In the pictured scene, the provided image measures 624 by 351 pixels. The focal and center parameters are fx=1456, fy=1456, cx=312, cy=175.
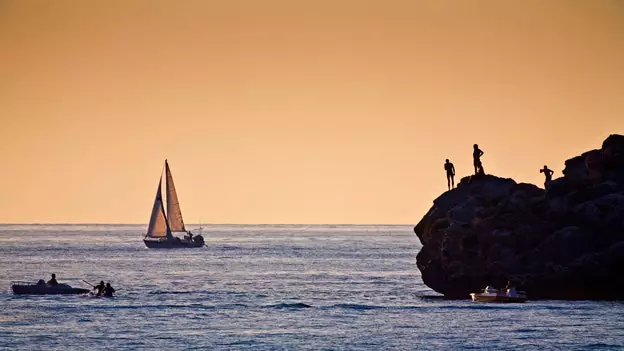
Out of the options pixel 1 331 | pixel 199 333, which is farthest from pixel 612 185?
pixel 1 331

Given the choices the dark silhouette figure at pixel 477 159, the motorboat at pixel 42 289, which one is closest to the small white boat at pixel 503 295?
the dark silhouette figure at pixel 477 159

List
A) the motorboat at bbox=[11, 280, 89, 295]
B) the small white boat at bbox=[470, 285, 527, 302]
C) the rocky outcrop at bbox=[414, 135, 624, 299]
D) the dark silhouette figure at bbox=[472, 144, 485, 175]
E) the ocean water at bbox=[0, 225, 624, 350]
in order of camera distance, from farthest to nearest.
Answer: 1. the motorboat at bbox=[11, 280, 89, 295]
2. the dark silhouette figure at bbox=[472, 144, 485, 175]
3. the rocky outcrop at bbox=[414, 135, 624, 299]
4. the small white boat at bbox=[470, 285, 527, 302]
5. the ocean water at bbox=[0, 225, 624, 350]

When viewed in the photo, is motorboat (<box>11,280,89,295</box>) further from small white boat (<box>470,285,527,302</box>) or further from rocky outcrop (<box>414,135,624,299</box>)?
small white boat (<box>470,285,527,302</box>)

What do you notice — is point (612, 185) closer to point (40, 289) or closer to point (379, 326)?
point (379, 326)

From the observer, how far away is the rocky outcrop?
106000 mm

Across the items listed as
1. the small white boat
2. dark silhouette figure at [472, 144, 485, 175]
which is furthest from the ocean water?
dark silhouette figure at [472, 144, 485, 175]

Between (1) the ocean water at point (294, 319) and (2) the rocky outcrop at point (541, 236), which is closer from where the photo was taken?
(1) the ocean water at point (294, 319)

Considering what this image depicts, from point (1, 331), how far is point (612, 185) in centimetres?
4662

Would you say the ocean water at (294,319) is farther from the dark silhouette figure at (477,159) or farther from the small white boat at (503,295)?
the dark silhouette figure at (477,159)

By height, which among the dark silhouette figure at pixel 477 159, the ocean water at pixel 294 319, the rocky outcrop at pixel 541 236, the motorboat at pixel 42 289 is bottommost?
the ocean water at pixel 294 319

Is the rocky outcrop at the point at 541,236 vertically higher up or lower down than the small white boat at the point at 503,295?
higher up

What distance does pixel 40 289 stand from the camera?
4766 inches

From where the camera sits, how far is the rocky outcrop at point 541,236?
348ft

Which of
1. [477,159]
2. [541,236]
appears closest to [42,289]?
[477,159]
